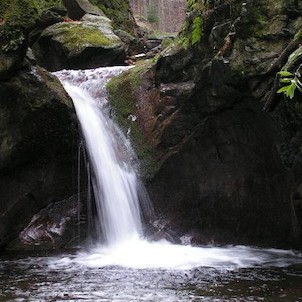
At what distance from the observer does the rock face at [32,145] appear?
7.29m

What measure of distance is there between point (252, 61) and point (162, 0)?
26.2 metres

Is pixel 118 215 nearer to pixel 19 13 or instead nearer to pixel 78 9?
pixel 19 13

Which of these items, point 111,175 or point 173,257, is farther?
point 111,175

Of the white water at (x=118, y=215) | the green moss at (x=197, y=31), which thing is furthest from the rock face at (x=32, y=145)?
the green moss at (x=197, y=31)

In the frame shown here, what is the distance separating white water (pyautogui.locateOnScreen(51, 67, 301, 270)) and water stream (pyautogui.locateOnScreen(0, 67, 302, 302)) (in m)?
0.02

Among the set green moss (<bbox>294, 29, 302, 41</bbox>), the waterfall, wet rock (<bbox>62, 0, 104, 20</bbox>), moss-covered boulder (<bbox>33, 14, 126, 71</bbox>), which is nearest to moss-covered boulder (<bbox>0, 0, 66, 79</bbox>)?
the waterfall

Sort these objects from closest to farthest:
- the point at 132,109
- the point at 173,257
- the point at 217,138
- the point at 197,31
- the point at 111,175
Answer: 1. the point at 173,257
2. the point at 197,31
3. the point at 217,138
4. the point at 111,175
5. the point at 132,109

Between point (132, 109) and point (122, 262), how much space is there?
12.7ft

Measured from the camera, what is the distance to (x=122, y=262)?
23.4 ft

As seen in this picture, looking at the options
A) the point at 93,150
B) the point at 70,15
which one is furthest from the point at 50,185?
the point at 70,15

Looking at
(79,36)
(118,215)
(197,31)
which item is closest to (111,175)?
(118,215)

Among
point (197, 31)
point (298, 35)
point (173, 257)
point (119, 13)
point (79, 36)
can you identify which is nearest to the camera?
point (298, 35)

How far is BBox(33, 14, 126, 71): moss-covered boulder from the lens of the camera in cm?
1301

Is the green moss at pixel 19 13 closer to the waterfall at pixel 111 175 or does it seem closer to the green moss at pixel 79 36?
the waterfall at pixel 111 175
